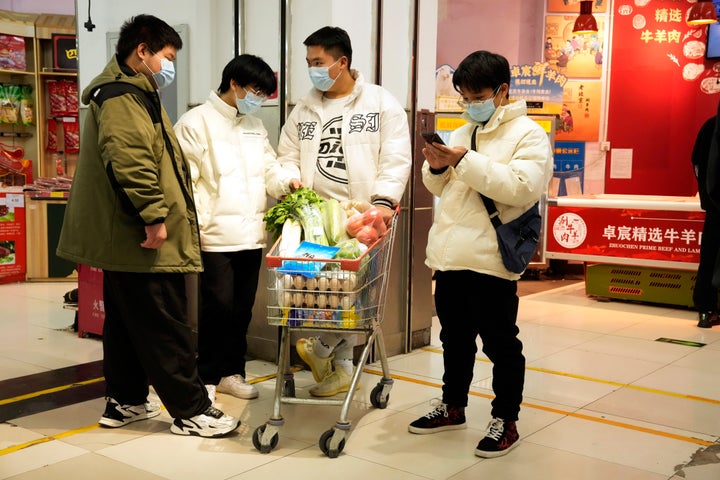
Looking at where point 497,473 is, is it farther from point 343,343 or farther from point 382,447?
point 343,343

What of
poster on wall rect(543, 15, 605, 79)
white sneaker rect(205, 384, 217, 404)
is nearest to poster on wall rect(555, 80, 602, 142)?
poster on wall rect(543, 15, 605, 79)

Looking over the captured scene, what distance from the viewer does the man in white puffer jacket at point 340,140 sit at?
375cm

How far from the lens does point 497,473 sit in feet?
9.87

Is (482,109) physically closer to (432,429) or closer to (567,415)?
(432,429)

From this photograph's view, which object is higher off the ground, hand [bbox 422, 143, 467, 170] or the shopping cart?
hand [bbox 422, 143, 467, 170]

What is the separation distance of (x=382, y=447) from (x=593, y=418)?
1113mm

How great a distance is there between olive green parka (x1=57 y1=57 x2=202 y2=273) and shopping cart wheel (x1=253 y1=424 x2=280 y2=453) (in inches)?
28.9

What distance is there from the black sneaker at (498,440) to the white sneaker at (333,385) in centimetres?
97

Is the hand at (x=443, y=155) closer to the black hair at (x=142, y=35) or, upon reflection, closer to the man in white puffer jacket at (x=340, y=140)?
the man in white puffer jacket at (x=340, y=140)

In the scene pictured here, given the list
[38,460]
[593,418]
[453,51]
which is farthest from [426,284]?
[453,51]

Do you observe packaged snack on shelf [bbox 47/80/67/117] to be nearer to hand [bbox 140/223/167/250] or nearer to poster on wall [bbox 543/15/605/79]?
poster on wall [bbox 543/15/605/79]

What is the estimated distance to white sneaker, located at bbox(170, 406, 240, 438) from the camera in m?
3.34

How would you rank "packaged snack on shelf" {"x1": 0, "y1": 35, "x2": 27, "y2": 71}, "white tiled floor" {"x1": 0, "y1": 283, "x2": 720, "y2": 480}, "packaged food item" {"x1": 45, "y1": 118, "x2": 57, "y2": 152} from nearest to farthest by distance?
"white tiled floor" {"x1": 0, "y1": 283, "x2": 720, "y2": 480} → "packaged snack on shelf" {"x1": 0, "y1": 35, "x2": 27, "y2": 71} → "packaged food item" {"x1": 45, "y1": 118, "x2": 57, "y2": 152}

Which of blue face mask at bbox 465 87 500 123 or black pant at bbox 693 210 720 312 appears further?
black pant at bbox 693 210 720 312
